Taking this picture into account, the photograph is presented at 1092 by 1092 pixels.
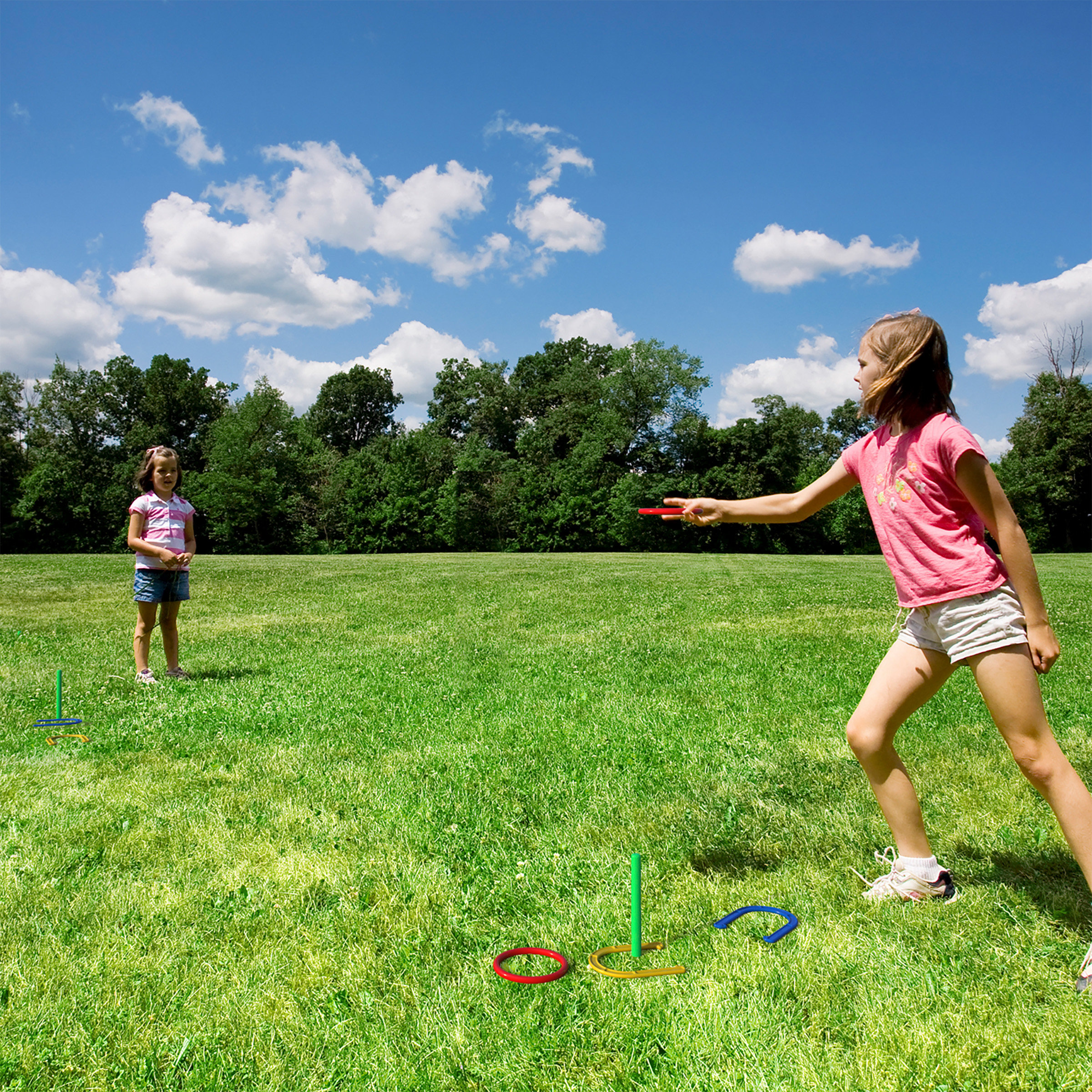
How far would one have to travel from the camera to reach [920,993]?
2.76 meters

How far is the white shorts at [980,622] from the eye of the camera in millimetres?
2855

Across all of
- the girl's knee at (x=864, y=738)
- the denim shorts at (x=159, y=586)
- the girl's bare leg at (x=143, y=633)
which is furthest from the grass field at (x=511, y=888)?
the denim shorts at (x=159, y=586)

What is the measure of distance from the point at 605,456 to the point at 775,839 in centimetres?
5216

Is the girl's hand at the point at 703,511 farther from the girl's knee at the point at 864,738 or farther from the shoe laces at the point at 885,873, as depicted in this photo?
the shoe laces at the point at 885,873

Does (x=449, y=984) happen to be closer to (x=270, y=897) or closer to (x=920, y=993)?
(x=270, y=897)

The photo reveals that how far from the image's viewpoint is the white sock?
3.35 meters

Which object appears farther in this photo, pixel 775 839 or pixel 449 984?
pixel 775 839

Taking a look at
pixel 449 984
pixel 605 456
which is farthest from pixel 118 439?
pixel 449 984

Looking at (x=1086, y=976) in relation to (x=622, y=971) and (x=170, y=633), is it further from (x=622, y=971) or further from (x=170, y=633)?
(x=170, y=633)

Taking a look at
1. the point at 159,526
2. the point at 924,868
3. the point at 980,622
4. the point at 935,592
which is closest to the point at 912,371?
the point at 935,592

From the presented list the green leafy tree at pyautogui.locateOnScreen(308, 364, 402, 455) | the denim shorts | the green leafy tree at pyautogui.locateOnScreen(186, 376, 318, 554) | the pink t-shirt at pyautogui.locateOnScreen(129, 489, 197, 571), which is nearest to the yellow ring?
the denim shorts

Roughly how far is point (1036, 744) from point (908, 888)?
918 millimetres

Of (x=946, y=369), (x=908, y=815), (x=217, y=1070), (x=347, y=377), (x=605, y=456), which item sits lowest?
(x=217, y=1070)

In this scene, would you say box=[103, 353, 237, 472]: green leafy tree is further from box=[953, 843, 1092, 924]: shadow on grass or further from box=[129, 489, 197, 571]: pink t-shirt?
box=[953, 843, 1092, 924]: shadow on grass
